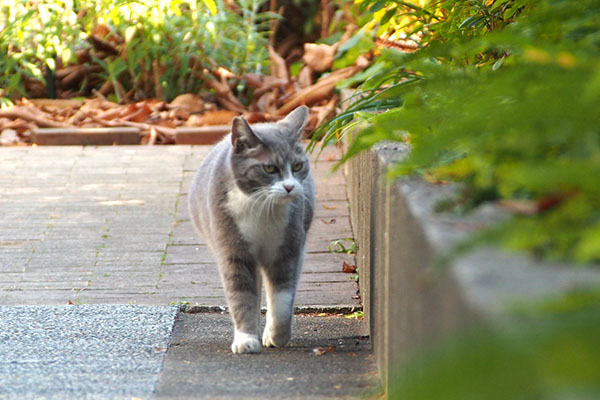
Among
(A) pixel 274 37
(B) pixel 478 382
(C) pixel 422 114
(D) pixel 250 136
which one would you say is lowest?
(A) pixel 274 37

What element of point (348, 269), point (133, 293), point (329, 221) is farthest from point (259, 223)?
point (329, 221)

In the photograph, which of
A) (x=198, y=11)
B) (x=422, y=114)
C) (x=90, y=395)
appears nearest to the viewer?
(x=422, y=114)

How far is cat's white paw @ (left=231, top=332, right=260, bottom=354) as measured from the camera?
358 cm

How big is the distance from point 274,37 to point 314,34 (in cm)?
60

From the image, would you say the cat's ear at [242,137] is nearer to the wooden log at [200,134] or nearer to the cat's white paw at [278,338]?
the cat's white paw at [278,338]

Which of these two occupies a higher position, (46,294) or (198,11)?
(46,294)

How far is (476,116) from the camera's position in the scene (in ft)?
5.14

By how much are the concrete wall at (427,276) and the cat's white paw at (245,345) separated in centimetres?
53

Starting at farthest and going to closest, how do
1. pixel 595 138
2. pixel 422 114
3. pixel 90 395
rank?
pixel 90 395 < pixel 422 114 < pixel 595 138

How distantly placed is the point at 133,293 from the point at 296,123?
1404mm

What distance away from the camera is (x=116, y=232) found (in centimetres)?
561

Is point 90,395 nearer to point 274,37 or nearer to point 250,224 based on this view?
point 250,224

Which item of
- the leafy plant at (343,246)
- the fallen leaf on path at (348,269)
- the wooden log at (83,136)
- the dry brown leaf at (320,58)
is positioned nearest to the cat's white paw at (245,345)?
the fallen leaf on path at (348,269)

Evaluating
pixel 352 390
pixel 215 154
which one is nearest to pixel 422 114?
pixel 352 390
